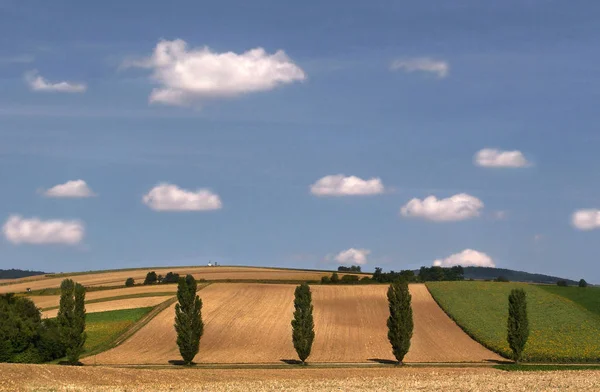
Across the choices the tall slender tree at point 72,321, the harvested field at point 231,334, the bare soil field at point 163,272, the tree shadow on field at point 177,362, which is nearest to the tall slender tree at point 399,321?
the harvested field at point 231,334

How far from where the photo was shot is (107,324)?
111188mm

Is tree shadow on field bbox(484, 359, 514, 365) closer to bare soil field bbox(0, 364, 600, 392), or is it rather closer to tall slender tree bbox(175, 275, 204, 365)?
bare soil field bbox(0, 364, 600, 392)

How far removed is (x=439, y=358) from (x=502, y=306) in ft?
116

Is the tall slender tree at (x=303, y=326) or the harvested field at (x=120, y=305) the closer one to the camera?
the tall slender tree at (x=303, y=326)

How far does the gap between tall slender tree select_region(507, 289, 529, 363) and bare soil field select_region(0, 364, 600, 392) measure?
76.3ft

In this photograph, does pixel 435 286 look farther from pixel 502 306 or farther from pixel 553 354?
pixel 553 354

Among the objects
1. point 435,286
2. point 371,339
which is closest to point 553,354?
point 371,339

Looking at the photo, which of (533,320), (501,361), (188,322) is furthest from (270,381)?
(533,320)

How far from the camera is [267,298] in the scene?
414 ft

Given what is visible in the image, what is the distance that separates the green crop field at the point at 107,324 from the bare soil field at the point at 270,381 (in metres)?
38.8

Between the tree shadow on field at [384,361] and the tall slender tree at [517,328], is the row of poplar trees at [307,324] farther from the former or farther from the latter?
the tree shadow on field at [384,361]

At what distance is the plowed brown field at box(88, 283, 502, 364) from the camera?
3654 inches

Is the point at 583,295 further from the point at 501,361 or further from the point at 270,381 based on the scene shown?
the point at 270,381

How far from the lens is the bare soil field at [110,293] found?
454ft
